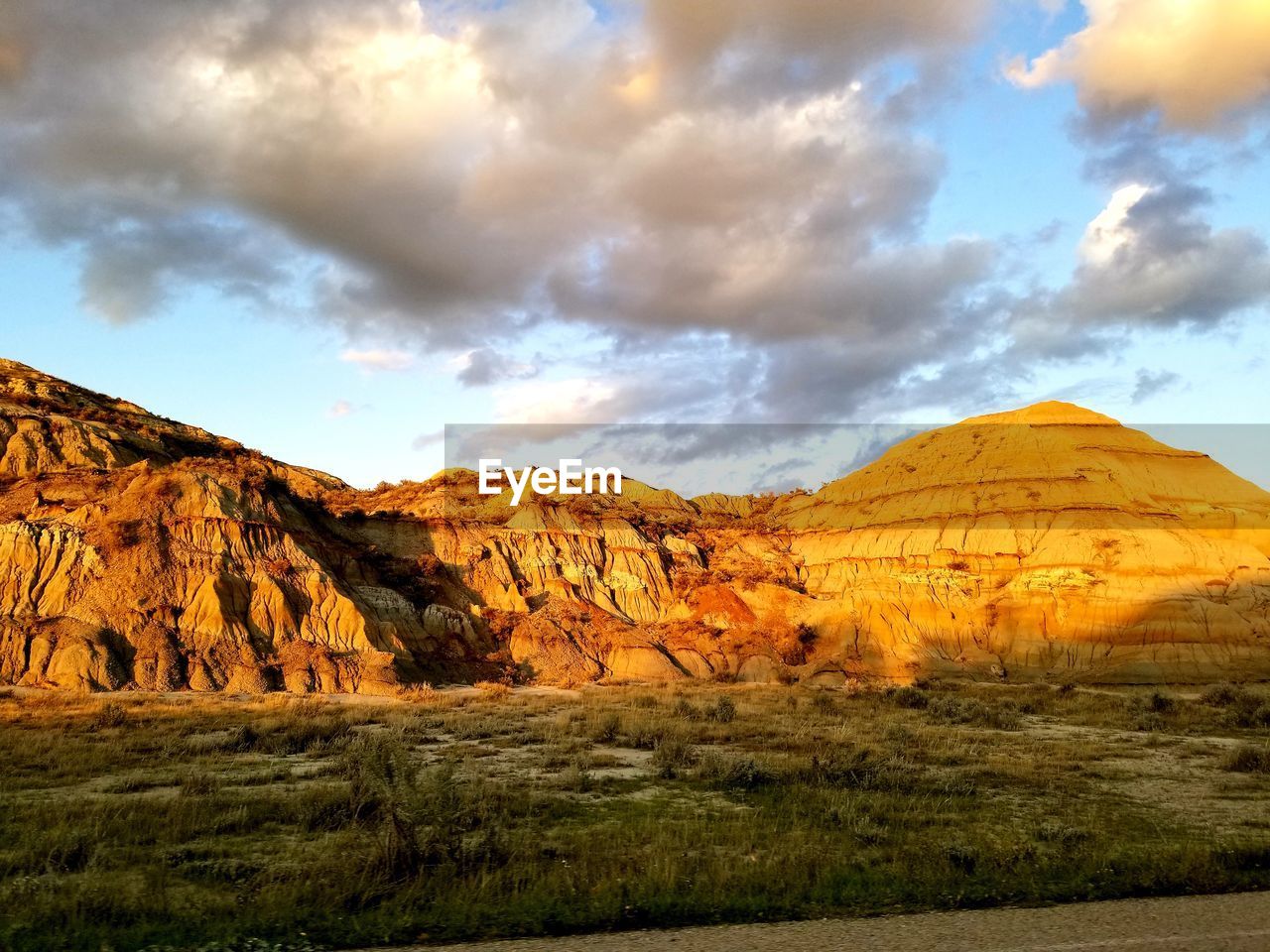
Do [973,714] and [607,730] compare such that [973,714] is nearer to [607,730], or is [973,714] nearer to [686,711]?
[686,711]

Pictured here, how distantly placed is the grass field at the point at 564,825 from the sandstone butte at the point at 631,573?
14207 millimetres

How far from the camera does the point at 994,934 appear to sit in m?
7.63

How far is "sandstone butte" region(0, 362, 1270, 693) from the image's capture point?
3806 cm

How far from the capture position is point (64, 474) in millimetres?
44312

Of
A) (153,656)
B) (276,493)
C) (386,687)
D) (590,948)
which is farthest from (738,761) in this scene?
(276,493)

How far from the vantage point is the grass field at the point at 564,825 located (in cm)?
852

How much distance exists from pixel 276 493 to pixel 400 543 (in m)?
12.8

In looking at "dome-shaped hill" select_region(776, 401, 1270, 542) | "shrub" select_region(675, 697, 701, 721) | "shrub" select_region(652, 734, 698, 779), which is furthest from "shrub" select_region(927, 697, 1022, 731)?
"dome-shaped hill" select_region(776, 401, 1270, 542)

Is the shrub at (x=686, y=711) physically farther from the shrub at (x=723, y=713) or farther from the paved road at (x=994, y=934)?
the paved road at (x=994, y=934)

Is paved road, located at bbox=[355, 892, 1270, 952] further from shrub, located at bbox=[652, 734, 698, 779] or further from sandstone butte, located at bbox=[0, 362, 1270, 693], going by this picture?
sandstone butte, located at bbox=[0, 362, 1270, 693]

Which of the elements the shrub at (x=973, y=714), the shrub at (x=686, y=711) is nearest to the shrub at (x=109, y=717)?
the shrub at (x=686, y=711)

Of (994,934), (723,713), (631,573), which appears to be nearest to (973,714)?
(723,713)

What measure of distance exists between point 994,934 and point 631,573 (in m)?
58.9

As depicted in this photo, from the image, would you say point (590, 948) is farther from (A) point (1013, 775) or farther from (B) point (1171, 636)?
(B) point (1171, 636)
